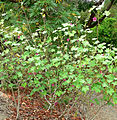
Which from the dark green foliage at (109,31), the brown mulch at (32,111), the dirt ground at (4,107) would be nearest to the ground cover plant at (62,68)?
the brown mulch at (32,111)

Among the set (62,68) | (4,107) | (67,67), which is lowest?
(4,107)

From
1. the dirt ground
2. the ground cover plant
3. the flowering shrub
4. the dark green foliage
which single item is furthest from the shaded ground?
the dark green foliage

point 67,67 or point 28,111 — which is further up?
point 67,67

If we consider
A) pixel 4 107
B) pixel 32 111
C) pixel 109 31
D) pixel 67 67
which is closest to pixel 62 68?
pixel 67 67

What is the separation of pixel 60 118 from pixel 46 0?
304 cm

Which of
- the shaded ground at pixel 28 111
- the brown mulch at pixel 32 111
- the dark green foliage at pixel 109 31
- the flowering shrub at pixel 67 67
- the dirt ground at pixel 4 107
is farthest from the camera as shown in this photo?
the dark green foliage at pixel 109 31

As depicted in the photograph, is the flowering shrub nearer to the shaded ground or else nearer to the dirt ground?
the shaded ground

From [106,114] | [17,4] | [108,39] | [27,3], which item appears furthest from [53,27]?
[108,39]

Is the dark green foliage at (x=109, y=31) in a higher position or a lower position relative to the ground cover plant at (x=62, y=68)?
lower

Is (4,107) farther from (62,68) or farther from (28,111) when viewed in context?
(62,68)

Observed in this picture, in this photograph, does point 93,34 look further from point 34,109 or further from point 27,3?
point 34,109

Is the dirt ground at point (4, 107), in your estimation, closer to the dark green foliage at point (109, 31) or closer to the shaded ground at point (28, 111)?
the shaded ground at point (28, 111)

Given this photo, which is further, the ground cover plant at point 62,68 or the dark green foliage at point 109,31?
the dark green foliage at point 109,31

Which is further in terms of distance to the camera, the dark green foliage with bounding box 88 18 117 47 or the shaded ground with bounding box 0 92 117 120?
the dark green foliage with bounding box 88 18 117 47
